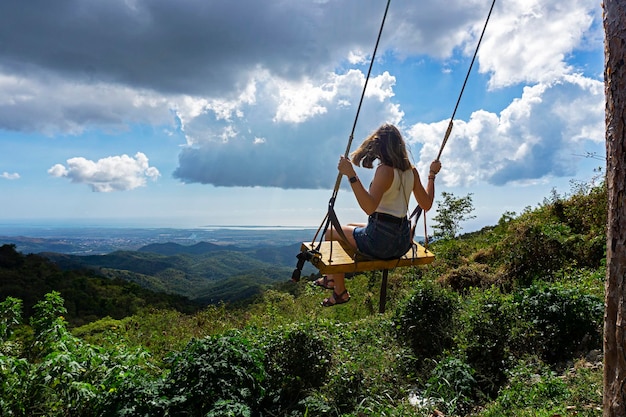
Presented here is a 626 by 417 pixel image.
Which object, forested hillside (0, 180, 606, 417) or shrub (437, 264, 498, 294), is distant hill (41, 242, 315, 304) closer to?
shrub (437, 264, 498, 294)

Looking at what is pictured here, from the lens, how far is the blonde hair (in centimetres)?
446

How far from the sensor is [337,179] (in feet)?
14.4

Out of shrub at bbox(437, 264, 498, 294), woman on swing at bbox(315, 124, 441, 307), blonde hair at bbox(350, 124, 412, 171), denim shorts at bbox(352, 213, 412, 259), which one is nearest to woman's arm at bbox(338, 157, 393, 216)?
woman on swing at bbox(315, 124, 441, 307)

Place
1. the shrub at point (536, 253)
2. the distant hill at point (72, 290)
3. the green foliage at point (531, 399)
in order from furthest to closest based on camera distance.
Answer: the distant hill at point (72, 290), the shrub at point (536, 253), the green foliage at point (531, 399)

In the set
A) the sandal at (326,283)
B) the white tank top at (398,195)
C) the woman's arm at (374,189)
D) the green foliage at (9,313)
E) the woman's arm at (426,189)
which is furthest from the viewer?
the sandal at (326,283)

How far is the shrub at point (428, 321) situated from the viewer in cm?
497

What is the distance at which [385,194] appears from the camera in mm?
4547

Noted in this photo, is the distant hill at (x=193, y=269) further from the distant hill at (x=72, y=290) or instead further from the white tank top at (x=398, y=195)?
the white tank top at (x=398, y=195)

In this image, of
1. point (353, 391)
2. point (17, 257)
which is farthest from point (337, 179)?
point (17, 257)

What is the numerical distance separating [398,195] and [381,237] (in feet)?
1.63

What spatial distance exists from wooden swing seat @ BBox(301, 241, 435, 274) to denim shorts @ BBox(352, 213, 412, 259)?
3.9 inches

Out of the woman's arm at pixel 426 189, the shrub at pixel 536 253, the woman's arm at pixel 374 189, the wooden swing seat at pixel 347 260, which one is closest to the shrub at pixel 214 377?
the wooden swing seat at pixel 347 260

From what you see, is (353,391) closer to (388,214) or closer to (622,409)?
(388,214)

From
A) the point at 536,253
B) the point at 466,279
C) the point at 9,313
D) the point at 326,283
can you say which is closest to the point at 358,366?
the point at 326,283
